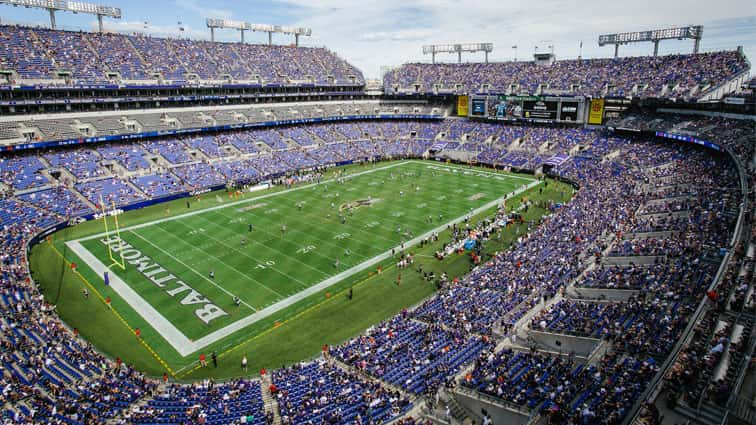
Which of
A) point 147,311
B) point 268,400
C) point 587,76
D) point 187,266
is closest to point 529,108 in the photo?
point 587,76

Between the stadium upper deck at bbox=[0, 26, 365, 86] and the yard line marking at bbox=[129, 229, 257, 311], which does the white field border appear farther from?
the stadium upper deck at bbox=[0, 26, 365, 86]

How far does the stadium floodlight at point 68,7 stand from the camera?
182 ft

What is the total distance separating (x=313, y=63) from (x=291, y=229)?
2034 inches

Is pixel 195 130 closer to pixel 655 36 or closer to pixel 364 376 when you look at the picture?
pixel 364 376

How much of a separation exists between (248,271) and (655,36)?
6556 centimetres

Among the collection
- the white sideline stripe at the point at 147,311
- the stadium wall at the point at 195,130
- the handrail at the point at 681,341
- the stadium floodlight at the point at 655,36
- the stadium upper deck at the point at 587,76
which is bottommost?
the white sideline stripe at the point at 147,311

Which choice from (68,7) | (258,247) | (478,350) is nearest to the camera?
(478,350)

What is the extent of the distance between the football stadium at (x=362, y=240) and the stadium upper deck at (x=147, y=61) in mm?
398

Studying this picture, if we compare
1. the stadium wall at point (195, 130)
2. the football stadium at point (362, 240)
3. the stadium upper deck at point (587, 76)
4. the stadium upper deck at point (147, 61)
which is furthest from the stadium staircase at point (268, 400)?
the stadium upper deck at point (587, 76)

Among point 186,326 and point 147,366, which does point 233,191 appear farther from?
point 147,366

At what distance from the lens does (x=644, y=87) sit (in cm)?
5859

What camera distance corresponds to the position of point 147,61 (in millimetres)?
60594

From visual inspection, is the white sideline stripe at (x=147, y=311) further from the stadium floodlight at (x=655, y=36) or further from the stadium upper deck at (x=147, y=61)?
the stadium floodlight at (x=655, y=36)

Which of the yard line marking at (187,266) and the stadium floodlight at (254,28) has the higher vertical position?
the stadium floodlight at (254,28)
